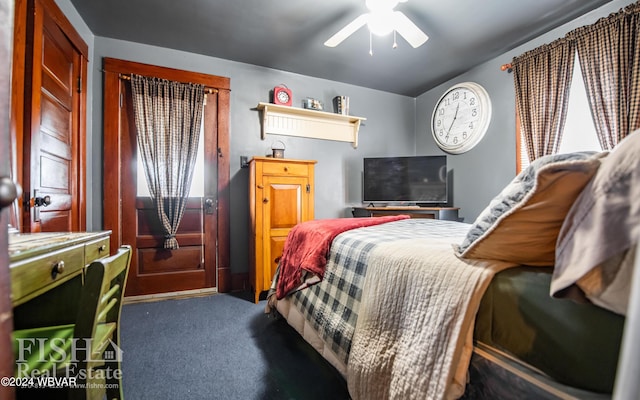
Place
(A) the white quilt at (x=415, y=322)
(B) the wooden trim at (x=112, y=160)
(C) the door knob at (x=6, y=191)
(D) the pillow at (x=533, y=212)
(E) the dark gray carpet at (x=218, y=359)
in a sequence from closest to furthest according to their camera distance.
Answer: (C) the door knob at (x=6, y=191)
(D) the pillow at (x=533, y=212)
(A) the white quilt at (x=415, y=322)
(E) the dark gray carpet at (x=218, y=359)
(B) the wooden trim at (x=112, y=160)

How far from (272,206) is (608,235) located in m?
2.39

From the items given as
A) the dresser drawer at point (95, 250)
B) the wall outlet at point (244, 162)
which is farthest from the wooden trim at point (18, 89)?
the wall outlet at point (244, 162)

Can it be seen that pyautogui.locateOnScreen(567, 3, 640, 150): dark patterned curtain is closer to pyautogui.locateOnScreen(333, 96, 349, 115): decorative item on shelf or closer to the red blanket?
the red blanket

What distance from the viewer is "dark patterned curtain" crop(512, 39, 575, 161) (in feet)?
7.68

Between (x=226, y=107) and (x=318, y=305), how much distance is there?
2444 millimetres

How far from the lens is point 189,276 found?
2820 mm

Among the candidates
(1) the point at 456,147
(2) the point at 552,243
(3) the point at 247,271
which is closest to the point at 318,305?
(2) the point at 552,243

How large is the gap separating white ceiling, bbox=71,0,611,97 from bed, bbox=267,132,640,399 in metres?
2.13

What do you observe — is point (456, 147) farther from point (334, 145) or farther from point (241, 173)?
point (241, 173)

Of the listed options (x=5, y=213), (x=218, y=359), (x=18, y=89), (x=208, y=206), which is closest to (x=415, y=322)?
(x=5, y=213)

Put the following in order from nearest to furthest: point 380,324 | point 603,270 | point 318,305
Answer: point 603,270 → point 380,324 → point 318,305

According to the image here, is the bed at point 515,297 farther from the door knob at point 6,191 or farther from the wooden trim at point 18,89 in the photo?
the wooden trim at point 18,89

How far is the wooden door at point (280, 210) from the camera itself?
2.63m

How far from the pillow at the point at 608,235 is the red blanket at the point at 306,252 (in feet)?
3.65
